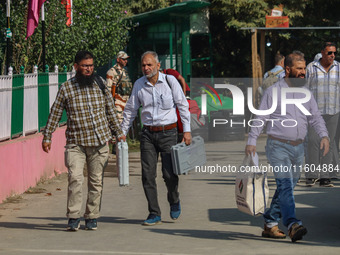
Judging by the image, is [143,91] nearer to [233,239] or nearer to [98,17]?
[233,239]

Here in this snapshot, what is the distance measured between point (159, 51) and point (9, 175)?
14.2 metres

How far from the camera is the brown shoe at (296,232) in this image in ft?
28.8

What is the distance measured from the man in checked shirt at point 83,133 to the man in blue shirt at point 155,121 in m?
0.44

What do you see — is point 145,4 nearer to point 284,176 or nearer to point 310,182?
point 310,182

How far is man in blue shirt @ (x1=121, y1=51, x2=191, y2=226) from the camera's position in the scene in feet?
33.4

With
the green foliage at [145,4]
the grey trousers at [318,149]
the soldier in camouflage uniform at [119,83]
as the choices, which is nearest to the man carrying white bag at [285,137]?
the grey trousers at [318,149]

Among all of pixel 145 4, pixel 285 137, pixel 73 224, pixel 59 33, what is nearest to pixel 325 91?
pixel 285 137

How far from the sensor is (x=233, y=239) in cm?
910

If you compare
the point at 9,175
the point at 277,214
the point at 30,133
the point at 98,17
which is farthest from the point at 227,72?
the point at 277,214

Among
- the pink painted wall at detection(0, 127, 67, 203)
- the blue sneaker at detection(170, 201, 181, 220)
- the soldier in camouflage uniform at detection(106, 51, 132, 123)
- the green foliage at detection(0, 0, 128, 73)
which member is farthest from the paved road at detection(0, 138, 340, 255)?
the green foliage at detection(0, 0, 128, 73)

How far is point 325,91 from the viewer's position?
13219 mm

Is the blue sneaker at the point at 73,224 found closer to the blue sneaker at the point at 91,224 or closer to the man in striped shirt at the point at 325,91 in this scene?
the blue sneaker at the point at 91,224

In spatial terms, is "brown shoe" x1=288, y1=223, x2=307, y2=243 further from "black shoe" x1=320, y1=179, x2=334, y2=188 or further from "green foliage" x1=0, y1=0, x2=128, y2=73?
"green foliage" x1=0, y1=0, x2=128, y2=73

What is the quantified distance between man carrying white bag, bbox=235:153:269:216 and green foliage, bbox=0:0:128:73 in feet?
30.4
